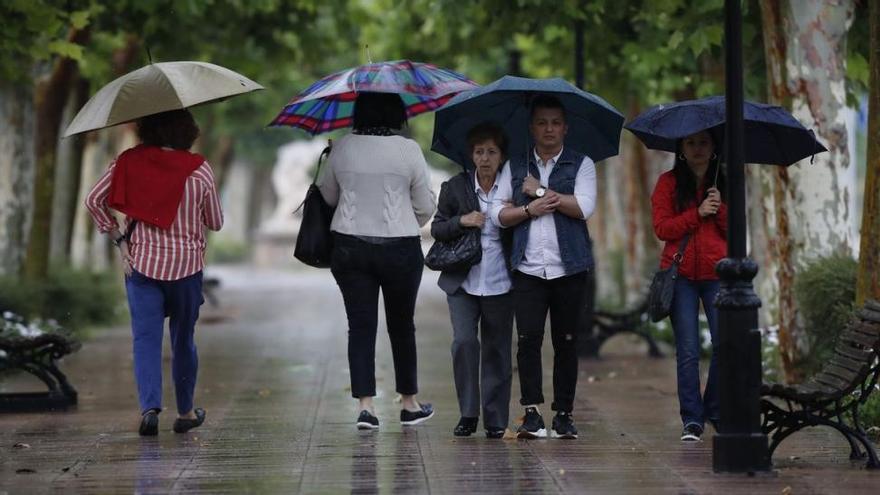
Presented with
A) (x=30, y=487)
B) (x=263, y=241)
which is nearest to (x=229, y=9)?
(x=30, y=487)

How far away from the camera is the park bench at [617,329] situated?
17.7 meters

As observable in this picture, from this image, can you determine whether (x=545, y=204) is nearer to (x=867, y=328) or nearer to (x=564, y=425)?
(x=564, y=425)

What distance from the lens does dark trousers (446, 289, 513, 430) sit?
10258 millimetres

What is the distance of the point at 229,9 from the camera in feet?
71.4

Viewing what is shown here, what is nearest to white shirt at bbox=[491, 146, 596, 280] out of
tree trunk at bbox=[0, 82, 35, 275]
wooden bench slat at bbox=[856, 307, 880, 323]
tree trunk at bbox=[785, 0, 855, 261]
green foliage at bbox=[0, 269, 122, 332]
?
wooden bench slat at bbox=[856, 307, 880, 323]

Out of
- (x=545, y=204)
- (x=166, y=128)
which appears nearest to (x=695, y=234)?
(x=545, y=204)

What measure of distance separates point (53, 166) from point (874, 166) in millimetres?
11763

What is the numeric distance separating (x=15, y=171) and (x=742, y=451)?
13.2 metres

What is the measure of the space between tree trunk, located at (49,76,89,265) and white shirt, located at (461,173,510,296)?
1396cm

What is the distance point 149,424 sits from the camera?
420 inches

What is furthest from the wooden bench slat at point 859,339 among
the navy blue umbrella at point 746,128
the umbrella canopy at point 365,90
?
the umbrella canopy at point 365,90

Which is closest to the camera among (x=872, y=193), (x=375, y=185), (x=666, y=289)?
(x=666, y=289)

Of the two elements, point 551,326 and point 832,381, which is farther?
point 551,326

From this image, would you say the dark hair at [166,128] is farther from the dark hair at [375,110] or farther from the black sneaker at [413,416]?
the black sneaker at [413,416]
